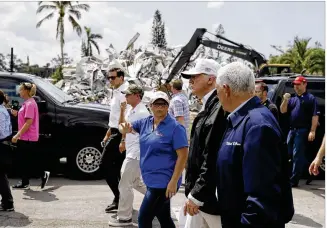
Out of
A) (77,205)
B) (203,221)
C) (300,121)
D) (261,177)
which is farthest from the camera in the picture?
(300,121)

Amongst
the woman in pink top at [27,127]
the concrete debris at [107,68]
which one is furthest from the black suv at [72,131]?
the concrete debris at [107,68]

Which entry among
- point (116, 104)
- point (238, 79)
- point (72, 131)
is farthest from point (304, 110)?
point (238, 79)

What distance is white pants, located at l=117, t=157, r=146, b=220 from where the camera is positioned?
5.23 meters

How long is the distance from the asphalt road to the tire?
0.79ft

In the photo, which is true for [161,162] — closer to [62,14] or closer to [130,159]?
[130,159]

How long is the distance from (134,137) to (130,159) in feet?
0.86

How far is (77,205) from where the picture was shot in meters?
6.55

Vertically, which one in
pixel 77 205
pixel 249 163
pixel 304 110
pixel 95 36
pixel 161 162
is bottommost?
pixel 77 205

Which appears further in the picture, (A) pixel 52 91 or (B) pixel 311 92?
(A) pixel 52 91

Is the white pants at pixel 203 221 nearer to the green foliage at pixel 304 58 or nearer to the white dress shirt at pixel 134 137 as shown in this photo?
the white dress shirt at pixel 134 137

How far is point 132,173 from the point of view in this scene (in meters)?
5.25

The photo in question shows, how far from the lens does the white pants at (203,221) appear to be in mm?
3021

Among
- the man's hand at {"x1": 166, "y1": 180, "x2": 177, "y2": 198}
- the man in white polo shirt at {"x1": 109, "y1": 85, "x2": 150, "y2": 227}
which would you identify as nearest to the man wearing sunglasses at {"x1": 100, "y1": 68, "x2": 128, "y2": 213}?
the man in white polo shirt at {"x1": 109, "y1": 85, "x2": 150, "y2": 227}

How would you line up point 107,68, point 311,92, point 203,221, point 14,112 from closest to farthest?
point 203,221
point 14,112
point 311,92
point 107,68
